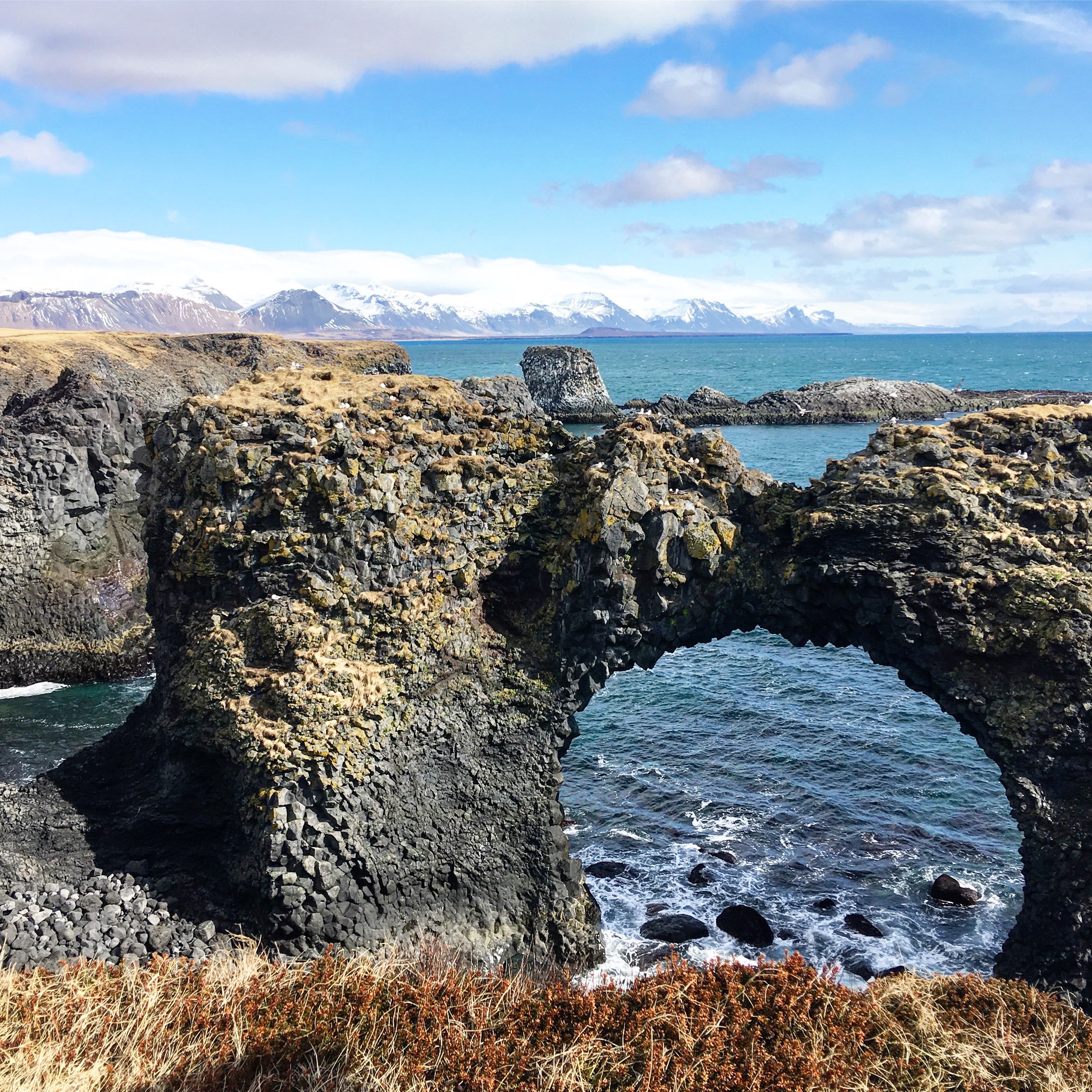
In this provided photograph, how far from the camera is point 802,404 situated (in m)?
133

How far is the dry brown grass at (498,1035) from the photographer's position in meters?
12.9

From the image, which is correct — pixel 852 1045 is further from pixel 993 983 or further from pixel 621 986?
pixel 621 986

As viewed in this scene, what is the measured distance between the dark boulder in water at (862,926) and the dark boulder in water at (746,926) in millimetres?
2317

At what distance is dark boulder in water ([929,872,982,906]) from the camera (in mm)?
26484

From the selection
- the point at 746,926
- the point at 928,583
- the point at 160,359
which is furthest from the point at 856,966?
the point at 160,359

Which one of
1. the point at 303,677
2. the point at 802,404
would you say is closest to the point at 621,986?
the point at 303,677

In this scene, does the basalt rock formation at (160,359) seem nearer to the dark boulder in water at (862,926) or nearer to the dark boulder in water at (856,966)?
the dark boulder in water at (862,926)

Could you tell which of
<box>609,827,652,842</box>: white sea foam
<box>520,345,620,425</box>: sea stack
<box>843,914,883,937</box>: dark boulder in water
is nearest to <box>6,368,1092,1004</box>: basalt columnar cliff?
<box>843,914,883,937</box>: dark boulder in water

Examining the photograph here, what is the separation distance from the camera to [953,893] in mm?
26625

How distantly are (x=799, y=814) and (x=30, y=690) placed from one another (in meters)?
34.8

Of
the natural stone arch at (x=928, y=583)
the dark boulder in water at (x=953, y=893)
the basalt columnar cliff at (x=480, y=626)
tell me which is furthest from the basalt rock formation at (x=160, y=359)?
the dark boulder in water at (x=953, y=893)

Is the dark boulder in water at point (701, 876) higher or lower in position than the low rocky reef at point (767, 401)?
lower

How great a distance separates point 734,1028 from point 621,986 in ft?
31.6

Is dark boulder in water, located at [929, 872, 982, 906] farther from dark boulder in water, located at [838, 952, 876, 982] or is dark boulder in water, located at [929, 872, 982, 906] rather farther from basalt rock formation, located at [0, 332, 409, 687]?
basalt rock formation, located at [0, 332, 409, 687]
